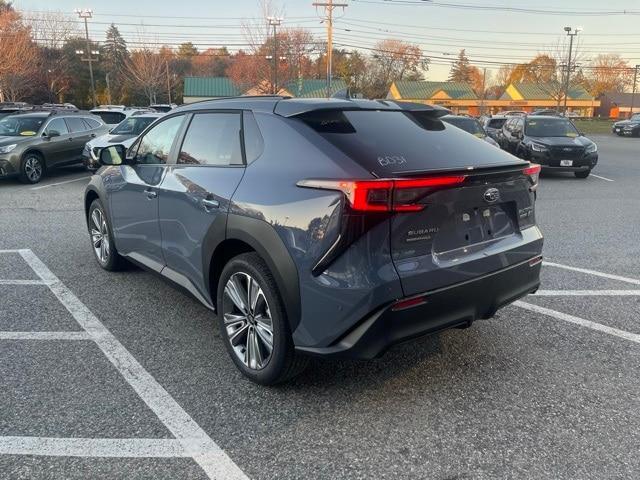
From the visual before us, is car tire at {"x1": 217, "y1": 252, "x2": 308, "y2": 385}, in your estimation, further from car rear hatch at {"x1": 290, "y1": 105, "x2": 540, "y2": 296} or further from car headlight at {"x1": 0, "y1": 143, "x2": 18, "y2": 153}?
car headlight at {"x1": 0, "y1": 143, "x2": 18, "y2": 153}

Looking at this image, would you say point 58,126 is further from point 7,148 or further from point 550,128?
point 550,128

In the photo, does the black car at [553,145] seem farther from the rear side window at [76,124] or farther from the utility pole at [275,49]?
the utility pole at [275,49]

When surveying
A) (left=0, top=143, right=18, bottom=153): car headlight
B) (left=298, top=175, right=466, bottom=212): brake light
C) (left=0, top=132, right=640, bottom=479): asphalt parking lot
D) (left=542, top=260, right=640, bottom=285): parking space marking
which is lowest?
(left=0, top=132, right=640, bottom=479): asphalt parking lot

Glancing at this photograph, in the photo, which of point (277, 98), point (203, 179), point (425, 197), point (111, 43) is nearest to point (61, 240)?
point (203, 179)

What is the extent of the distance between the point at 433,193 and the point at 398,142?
51 cm

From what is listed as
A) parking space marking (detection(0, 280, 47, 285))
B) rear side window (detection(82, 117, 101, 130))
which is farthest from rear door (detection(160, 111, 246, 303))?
rear side window (detection(82, 117, 101, 130))

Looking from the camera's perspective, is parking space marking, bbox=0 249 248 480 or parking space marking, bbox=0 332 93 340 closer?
parking space marking, bbox=0 249 248 480

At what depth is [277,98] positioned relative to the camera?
3.46 m

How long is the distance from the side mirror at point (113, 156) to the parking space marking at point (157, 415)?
1.33 metres

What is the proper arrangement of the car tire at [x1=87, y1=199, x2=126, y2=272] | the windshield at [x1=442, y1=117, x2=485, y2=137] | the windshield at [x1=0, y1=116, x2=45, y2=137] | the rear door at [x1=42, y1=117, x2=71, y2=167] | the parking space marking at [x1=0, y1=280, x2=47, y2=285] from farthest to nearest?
1. the windshield at [x1=442, y1=117, x2=485, y2=137]
2. the rear door at [x1=42, y1=117, x2=71, y2=167]
3. the windshield at [x1=0, y1=116, x2=45, y2=137]
4. the car tire at [x1=87, y1=199, x2=126, y2=272]
5. the parking space marking at [x1=0, y1=280, x2=47, y2=285]

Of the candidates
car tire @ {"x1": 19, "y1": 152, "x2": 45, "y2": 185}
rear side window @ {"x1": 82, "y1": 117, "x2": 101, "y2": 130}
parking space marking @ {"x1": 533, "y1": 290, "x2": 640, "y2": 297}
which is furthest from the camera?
rear side window @ {"x1": 82, "y1": 117, "x2": 101, "y2": 130}

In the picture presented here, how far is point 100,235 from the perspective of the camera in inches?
215

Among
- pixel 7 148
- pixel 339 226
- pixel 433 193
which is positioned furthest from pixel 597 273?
pixel 7 148

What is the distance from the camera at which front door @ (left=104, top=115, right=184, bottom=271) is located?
4.11 metres
